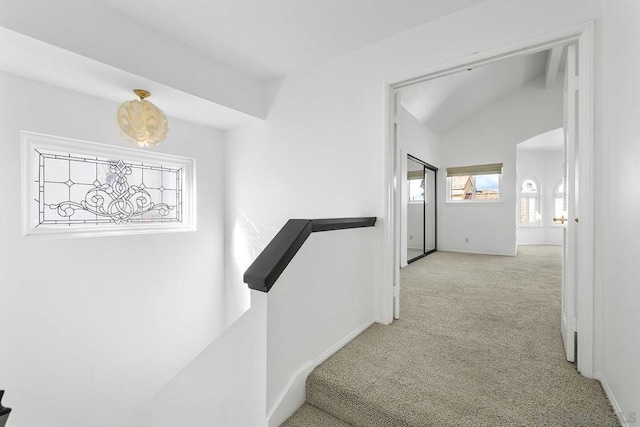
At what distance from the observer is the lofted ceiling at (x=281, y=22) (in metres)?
2.02

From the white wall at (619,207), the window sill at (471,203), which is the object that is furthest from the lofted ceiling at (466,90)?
the white wall at (619,207)

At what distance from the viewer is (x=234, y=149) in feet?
11.7

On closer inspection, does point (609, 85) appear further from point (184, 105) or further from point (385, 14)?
point (184, 105)

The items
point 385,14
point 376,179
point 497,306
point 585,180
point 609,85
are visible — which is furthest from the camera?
point 497,306

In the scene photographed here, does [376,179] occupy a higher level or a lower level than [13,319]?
higher

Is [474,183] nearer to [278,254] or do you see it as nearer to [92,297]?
[278,254]

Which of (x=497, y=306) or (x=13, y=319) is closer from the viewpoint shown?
(x=13, y=319)

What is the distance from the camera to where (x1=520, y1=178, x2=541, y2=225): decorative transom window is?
735cm

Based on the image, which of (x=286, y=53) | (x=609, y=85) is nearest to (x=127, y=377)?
(x=286, y=53)

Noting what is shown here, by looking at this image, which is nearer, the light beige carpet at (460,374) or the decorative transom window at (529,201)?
the light beige carpet at (460,374)

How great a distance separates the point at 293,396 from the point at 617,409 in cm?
147

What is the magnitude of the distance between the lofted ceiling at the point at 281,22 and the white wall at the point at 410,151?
6.30 ft

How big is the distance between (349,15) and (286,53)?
733 millimetres

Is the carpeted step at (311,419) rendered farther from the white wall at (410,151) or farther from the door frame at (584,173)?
the white wall at (410,151)
